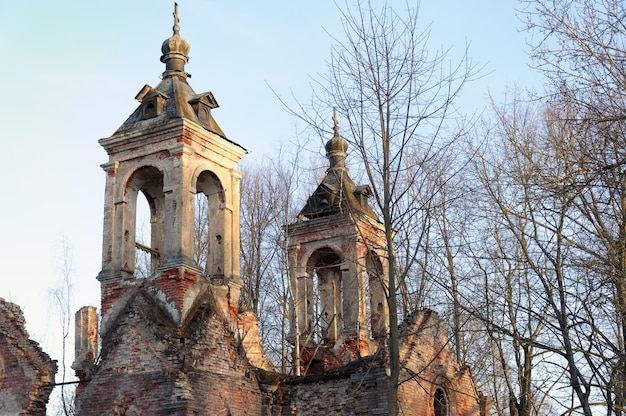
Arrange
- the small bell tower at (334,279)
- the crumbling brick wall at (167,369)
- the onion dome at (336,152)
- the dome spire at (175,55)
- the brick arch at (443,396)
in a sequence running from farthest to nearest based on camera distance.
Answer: the onion dome at (336,152) → the small bell tower at (334,279) → the dome spire at (175,55) → the brick arch at (443,396) → the crumbling brick wall at (167,369)

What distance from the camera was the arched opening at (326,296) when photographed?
70.0ft

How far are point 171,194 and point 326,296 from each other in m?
6.49

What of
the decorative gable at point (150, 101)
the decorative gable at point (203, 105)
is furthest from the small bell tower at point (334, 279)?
the decorative gable at point (150, 101)

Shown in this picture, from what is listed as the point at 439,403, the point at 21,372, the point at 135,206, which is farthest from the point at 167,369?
the point at 439,403

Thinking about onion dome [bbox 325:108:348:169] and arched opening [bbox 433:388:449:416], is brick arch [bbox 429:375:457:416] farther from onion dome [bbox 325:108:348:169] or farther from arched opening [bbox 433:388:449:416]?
onion dome [bbox 325:108:348:169]

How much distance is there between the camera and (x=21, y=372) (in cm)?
1773

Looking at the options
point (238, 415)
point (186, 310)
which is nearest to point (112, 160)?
point (186, 310)

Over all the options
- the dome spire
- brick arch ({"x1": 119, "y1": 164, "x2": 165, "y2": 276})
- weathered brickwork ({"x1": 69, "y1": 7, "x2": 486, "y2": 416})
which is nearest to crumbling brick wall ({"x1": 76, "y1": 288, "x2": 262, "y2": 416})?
weathered brickwork ({"x1": 69, "y1": 7, "x2": 486, "y2": 416})

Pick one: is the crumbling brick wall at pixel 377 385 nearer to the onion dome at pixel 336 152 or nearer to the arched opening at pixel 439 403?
the arched opening at pixel 439 403

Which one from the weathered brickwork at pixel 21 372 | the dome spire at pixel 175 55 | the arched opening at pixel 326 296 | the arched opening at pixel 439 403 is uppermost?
the dome spire at pixel 175 55

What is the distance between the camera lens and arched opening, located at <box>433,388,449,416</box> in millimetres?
17078

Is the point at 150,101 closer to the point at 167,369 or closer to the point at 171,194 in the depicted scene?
the point at 171,194

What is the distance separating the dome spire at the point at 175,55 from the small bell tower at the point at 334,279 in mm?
3761

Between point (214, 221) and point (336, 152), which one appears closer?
point (214, 221)
